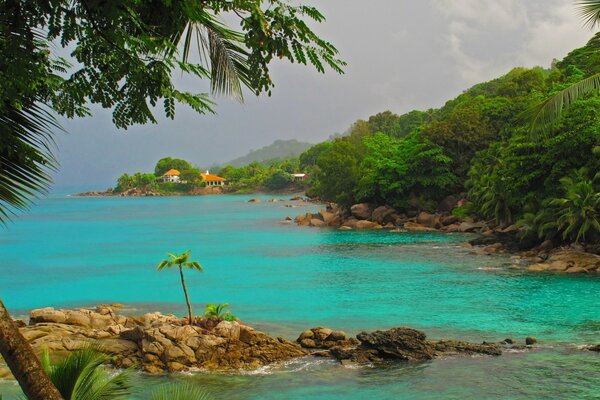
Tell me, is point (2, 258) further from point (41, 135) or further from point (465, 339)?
point (41, 135)

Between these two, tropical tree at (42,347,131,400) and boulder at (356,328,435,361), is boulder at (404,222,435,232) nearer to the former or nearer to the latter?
boulder at (356,328,435,361)

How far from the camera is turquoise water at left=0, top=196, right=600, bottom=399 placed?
1545 cm

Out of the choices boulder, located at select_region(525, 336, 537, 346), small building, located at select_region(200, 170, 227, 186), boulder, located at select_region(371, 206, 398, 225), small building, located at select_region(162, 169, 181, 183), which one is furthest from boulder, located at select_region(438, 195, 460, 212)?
small building, located at select_region(162, 169, 181, 183)

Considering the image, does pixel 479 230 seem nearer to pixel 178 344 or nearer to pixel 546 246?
pixel 546 246

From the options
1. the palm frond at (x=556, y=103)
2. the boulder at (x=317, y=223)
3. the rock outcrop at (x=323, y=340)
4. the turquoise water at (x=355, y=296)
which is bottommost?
the turquoise water at (x=355, y=296)

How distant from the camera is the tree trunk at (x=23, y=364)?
12.6 feet

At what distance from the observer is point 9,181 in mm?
4297

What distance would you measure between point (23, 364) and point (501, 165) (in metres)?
44.8

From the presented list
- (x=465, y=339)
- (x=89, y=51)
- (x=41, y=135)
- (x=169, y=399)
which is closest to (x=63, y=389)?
(x=169, y=399)

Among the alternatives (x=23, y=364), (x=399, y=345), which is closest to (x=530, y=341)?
(x=399, y=345)

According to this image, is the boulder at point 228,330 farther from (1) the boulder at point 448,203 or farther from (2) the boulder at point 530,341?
(1) the boulder at point 448,203

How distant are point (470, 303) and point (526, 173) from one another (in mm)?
15980

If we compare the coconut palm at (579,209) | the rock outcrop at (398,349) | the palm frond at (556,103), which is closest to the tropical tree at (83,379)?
the palm frond at (556,103)

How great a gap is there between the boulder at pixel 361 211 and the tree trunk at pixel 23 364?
56.8 m
